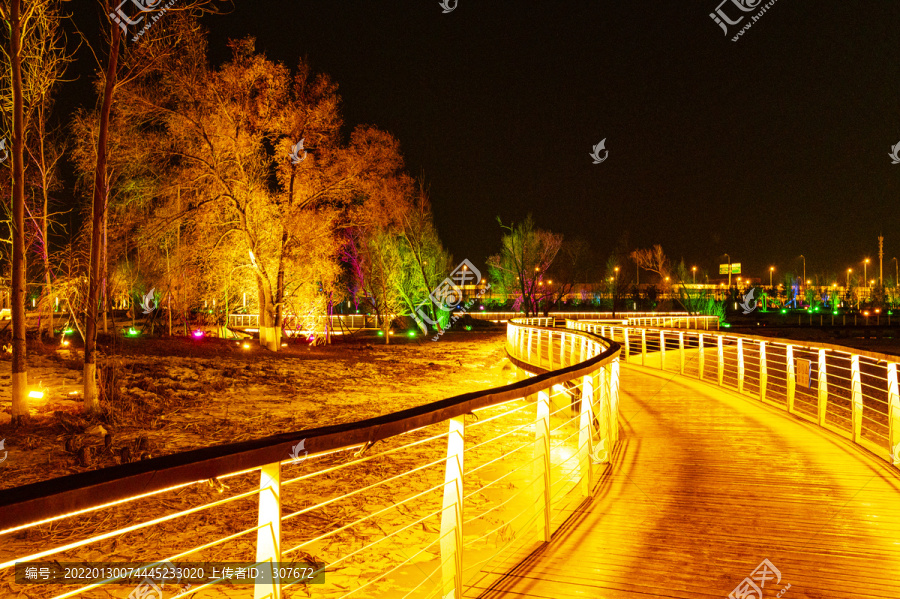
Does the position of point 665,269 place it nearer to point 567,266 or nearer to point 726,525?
point 567,266

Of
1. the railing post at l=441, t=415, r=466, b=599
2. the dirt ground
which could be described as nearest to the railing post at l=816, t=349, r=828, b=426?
the railing post at l=441, t=415, r=466, b=599

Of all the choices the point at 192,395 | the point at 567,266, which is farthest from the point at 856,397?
the point at 567,266

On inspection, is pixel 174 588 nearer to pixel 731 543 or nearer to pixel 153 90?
pixel 731 543

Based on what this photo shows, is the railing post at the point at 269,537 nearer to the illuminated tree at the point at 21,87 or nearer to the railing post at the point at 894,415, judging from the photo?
the railing post at the point at 894,415

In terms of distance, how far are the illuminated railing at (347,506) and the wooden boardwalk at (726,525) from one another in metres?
0.33

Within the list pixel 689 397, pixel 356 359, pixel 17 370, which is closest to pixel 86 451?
pixel 17 370

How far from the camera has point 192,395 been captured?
13.0 metres

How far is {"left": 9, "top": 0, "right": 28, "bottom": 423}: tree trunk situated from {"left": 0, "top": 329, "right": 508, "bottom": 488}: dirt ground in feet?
1.60

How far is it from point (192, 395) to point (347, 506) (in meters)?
7.47

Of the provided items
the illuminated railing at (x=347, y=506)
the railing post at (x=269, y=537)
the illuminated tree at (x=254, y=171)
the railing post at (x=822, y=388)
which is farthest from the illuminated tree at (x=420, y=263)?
the railing post at (x=269, y=537)

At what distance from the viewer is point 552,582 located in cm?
352

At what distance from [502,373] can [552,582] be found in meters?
18.1

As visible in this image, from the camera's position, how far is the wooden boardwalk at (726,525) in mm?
3473

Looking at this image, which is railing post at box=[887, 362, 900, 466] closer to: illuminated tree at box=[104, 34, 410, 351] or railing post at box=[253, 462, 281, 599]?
railing post at box=[253, 462, 281, 599]
